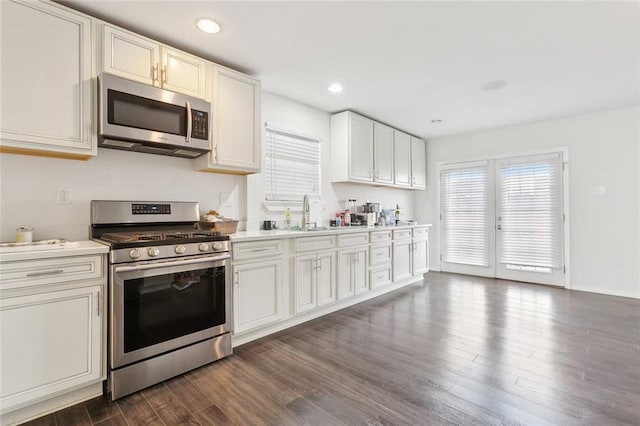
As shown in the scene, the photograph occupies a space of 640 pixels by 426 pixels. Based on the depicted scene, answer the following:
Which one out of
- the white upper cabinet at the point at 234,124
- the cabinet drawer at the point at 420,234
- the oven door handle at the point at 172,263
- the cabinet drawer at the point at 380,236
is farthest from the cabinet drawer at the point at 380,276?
the oven door handle at the point at 172,263

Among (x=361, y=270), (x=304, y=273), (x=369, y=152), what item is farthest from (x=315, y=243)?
(x=369, y=152)

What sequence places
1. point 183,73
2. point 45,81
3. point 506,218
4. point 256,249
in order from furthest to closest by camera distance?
point 506,218
point 256,249
point 183,73
point 45,81

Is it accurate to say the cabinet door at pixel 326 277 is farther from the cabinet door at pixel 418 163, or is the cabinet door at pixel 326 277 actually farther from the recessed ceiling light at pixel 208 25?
the cabinet door at pixel 418 163

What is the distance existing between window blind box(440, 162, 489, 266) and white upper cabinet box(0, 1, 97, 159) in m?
5.32

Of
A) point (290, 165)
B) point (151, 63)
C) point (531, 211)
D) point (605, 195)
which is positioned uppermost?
point (151, 63)

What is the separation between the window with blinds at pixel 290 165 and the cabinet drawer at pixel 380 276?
1.25 metres

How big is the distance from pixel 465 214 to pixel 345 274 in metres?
3.06

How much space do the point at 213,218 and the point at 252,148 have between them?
29.7 inches

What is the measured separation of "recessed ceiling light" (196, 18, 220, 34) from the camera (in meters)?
2.24

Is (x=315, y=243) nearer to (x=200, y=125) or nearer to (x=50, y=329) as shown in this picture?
(x=200, y=125)

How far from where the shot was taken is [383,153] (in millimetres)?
4754

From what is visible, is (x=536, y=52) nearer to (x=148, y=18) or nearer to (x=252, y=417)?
(x=148, y=18)

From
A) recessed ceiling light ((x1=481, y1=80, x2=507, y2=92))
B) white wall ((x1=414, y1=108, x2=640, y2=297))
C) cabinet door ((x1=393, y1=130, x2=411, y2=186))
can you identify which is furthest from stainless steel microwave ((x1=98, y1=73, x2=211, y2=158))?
white wall ((x1=414, y1=108, x2=640, y2=297))

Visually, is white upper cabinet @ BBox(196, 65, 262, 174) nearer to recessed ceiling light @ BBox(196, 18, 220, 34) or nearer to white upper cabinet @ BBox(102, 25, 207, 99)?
white upper cabinet @ BBox(102, 25, 207, 99)
